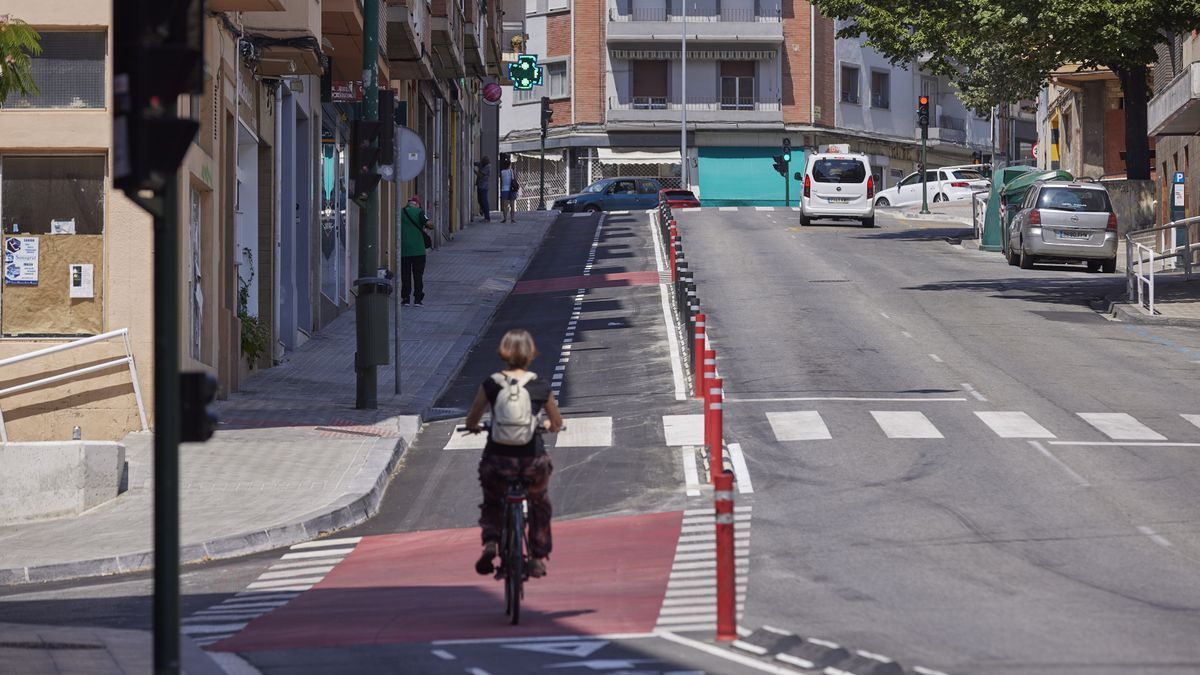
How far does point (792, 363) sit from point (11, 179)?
9.29 meters

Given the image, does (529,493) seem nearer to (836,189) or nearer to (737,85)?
(836,189)

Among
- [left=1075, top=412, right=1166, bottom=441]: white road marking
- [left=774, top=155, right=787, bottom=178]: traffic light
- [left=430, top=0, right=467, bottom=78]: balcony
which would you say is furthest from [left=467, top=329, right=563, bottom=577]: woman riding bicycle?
[left=774, top=155, right=787, bottom=178]: traffic light

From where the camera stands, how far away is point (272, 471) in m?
15.7

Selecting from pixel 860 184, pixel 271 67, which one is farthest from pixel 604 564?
pixel 860 184

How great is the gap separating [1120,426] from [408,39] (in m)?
17.2

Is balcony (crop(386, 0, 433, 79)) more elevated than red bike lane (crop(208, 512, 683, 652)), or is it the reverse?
balcony (crop(386, 0, 433, 79))

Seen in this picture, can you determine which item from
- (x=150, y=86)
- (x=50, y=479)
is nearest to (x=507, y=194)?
(x=50, y=479)

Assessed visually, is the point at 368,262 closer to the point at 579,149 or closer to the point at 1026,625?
the point at 1026,625

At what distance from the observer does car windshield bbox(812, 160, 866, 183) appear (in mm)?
49219

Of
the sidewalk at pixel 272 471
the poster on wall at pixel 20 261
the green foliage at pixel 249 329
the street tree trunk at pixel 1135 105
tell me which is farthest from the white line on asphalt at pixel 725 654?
the street tree trunk at pixel 1135 105

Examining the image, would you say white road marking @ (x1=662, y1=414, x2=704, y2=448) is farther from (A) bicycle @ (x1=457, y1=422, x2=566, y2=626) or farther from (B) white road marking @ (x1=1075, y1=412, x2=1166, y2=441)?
(A) bicycle @ (x1=457, y1=422, x2=566, y2=626)

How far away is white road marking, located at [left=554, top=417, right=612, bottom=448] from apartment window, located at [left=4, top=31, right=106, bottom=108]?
5.28 m

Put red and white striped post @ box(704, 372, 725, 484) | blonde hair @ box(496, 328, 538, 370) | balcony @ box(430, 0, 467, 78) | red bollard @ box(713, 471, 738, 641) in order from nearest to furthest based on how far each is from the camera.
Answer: red bollard @ box(713, 471, 738, 641) < blonde hair @ box(496, 328, 538, 370) < red and white striped post @ box(704, 372, 725, 484) < balcony @ box(430, 0, 467, 78)

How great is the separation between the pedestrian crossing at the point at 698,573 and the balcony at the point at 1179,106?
69.3 ft
